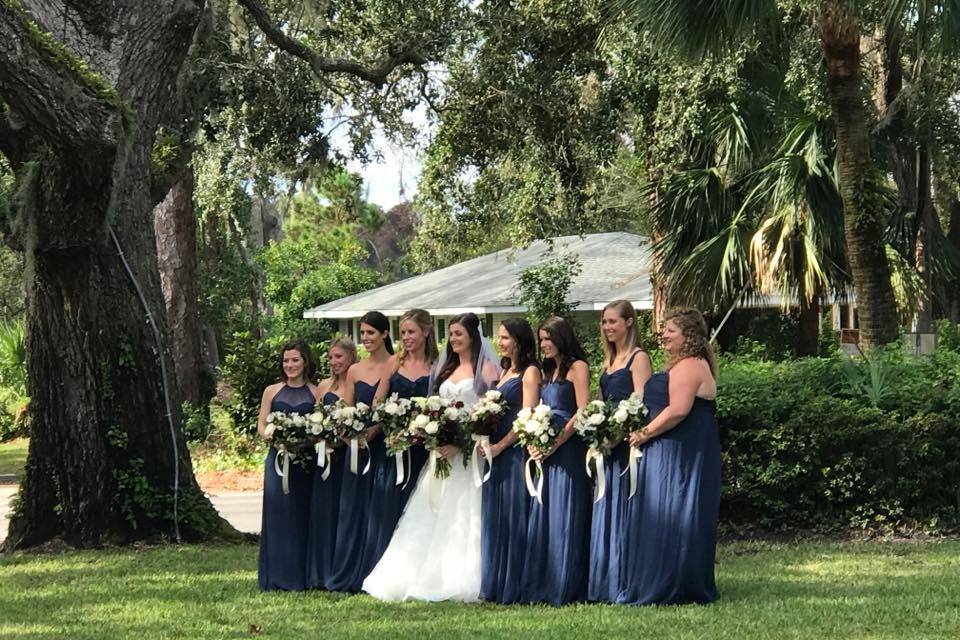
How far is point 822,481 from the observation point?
1127 centimetres

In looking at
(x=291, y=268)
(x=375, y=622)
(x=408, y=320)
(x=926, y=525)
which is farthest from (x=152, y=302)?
(x=291, y=268)

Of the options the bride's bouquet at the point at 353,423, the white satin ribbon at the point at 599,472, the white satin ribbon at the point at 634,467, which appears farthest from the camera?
the bride's bouquet at the point at 353,423

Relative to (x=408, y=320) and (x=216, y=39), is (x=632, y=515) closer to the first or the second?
(x=408, y=320)

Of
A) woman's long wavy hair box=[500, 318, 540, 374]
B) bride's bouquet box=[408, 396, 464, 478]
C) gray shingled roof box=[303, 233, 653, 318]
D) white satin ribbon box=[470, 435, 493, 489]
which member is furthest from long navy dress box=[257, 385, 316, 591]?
gray shingled roof box=[303, 233, 653, 318]

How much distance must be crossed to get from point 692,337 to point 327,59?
8176mm

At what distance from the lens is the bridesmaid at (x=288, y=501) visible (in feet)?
31.0

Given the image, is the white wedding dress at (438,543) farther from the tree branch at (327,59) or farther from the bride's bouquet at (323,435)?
the tree branch at (327,59)

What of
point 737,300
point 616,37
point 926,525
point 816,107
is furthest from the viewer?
point 737,300

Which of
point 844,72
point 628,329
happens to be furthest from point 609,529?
point 844,72

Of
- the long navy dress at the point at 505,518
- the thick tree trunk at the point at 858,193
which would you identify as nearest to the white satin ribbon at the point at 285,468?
the long navy dress at the point at 505,518

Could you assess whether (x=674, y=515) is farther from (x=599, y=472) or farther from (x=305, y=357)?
(x=305, y=357)

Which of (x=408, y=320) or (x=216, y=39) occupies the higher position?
(x=216, y=39)

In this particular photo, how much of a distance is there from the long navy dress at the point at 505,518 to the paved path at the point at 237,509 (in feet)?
17.3

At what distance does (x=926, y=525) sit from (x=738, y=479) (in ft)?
5.16
